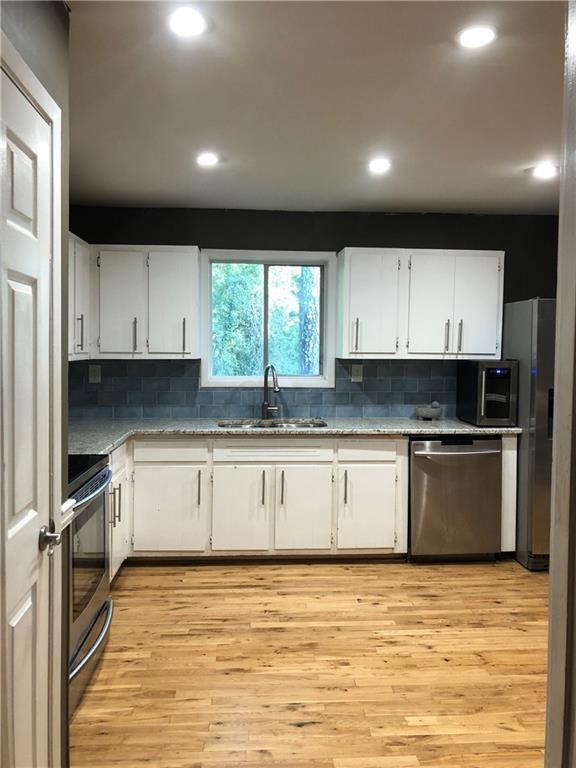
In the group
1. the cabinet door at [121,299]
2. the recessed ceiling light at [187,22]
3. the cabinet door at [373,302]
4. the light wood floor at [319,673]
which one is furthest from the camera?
the cabinet door at [373,302]

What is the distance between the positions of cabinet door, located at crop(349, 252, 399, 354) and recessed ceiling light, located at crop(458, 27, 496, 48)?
219cm

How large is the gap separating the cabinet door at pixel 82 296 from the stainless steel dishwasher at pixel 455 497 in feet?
7.64

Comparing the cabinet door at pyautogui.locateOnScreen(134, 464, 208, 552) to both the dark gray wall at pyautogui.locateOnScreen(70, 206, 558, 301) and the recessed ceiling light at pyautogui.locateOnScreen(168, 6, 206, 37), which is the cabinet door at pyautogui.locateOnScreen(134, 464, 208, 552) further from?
the recessed ceiling light at pyautogui.locateOnScreen(168, 6, 206, 37)

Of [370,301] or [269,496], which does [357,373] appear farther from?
[269,496]

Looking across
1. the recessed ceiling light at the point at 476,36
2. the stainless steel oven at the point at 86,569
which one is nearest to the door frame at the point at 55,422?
the stainless steel oven at the point at 86,569

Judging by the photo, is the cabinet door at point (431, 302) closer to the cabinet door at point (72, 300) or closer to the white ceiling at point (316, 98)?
the white ceiling at point (316, 98)

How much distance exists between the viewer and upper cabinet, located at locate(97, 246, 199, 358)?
4055 mm

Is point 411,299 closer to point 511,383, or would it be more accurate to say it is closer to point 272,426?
point 511,383

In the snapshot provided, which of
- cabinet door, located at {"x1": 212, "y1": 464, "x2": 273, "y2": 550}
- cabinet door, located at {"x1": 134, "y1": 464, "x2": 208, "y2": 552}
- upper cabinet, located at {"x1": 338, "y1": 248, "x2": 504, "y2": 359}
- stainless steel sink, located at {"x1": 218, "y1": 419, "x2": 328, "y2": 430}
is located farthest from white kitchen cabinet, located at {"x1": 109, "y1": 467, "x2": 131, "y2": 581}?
upper cabinet, located at {"x1": 338, "y1": 248, "x2": 504, "y2": 359}

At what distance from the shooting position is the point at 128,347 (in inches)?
161

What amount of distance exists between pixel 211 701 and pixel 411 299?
2926mm

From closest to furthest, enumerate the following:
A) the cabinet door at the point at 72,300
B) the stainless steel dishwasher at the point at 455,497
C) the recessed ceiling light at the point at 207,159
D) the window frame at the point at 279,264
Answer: the recessed ceiling light at the point at 207,159, the cabinet door at the point at 72,300, the stainless steel dishwasher at the point at 455,497, the window frame at the point at 279,264

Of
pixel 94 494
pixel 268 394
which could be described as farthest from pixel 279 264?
pixel 94 494

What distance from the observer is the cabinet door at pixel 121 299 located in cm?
405
